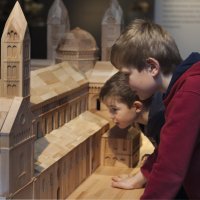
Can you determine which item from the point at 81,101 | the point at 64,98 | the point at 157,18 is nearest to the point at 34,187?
the point at 64,98

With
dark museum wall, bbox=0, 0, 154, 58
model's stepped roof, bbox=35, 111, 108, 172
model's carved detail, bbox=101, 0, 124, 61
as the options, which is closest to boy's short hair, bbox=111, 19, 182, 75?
model's stepped roof, bbox=35, 111, 108, 172

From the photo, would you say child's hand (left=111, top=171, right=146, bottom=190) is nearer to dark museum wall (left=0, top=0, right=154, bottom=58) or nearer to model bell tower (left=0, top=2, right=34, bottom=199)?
model bell tower (left=0, top=2, right=34, bottom=199)

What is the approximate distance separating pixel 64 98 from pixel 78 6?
4.58 feet

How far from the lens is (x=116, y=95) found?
256cm

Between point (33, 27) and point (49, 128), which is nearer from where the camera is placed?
point (49, 128)

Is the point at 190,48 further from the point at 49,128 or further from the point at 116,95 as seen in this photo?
the point at 49,128

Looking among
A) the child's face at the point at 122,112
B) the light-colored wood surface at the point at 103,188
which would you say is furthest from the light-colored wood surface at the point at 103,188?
the child's face at the point at 122,112

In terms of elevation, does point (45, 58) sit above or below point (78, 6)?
below

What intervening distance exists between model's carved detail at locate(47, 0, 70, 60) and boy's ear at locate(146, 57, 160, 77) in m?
2.04

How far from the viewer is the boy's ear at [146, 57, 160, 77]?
5.93 feet

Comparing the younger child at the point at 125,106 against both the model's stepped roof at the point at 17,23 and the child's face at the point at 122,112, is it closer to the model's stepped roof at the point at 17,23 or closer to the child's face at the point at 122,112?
the child's face at the point at 122,112

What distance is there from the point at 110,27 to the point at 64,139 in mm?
1215

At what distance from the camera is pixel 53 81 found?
286cm

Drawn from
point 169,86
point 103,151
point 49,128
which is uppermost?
point 169,86
